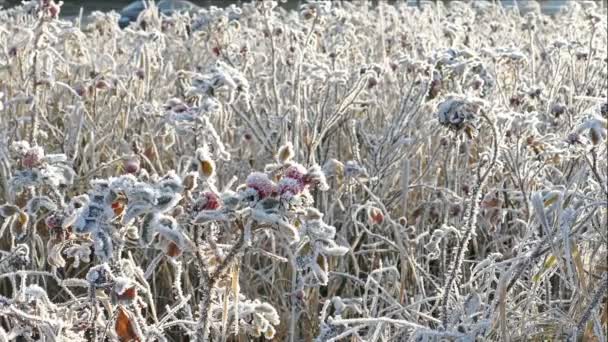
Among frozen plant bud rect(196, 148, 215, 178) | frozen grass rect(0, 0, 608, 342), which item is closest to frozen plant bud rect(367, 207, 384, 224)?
frozen grass rect(0, 0, 608, 342)

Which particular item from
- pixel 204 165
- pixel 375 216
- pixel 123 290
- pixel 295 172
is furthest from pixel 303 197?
pixel 375 216

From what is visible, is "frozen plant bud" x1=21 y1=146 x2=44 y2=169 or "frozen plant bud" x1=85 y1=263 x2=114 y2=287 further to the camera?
"frozen plant bud" x1=21 y1=146 x2=44 y2=169

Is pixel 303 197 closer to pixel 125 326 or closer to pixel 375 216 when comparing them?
pixel 125 326

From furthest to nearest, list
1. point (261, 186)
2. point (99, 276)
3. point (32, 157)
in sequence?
point (32, 157)
point (99, 276)
point (261, 186)

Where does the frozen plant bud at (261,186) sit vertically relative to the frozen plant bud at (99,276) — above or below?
above

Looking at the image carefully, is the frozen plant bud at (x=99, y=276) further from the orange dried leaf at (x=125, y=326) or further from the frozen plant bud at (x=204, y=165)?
the frozen plant bud at (x=204, y=165)

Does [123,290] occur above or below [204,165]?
below

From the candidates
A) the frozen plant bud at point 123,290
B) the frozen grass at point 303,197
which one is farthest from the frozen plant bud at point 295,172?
the frozen plant bud at point 123,290

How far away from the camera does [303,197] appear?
1136mm

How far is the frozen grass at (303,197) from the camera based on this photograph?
1195 mm

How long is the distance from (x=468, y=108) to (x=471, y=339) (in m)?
0.36

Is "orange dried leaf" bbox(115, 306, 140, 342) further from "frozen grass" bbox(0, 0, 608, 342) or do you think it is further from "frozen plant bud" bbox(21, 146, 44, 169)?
"frozen plant bud" bbox(21, 146, 44, 169)

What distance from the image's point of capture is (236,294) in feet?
4.05

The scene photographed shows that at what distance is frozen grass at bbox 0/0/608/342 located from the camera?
120cm
